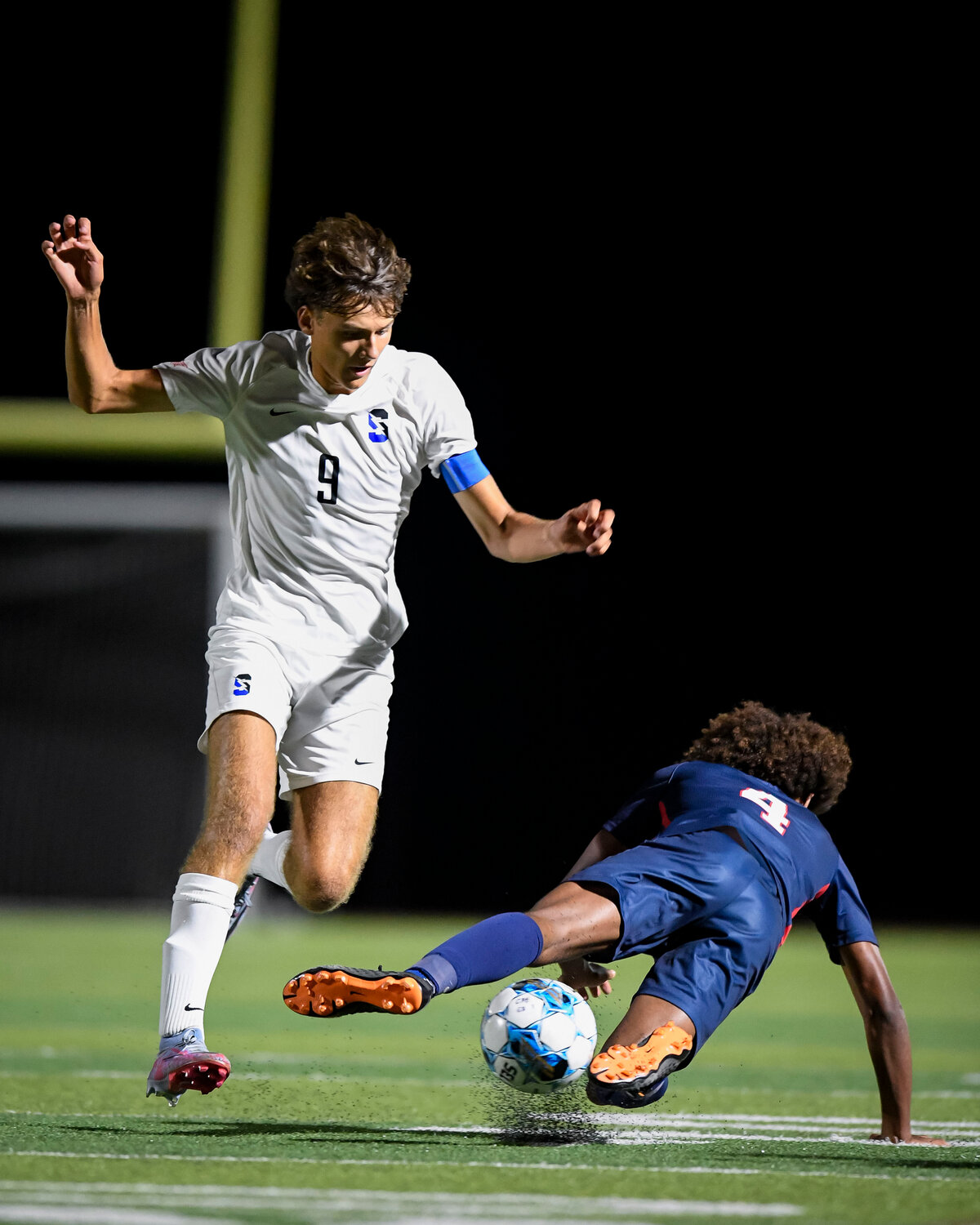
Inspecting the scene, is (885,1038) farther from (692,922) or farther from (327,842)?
(327,842)

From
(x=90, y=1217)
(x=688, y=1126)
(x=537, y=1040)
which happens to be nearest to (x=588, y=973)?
(x=537, y=1040)

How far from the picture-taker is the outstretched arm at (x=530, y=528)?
12.7 ft

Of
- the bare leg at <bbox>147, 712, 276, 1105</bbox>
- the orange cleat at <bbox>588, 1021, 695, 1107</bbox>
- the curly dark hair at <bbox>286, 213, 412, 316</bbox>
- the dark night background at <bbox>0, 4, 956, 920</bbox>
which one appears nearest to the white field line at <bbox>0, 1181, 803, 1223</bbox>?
the orange cleat at <bbox>588, 1021, 695, 1107</bbox>

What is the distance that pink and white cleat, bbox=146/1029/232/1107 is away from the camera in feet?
10.7

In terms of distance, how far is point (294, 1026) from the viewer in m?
6.54

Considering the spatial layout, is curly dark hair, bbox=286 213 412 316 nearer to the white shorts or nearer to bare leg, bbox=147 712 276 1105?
the white shorts

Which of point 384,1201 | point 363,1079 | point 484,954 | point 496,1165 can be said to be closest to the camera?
point 384,1201

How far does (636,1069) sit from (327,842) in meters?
1.23

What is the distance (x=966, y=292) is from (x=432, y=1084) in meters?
8.78

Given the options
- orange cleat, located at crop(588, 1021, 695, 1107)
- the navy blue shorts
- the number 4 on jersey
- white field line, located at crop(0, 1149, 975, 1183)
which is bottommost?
white field line, located at crop(0, 1149, 975, 1183)

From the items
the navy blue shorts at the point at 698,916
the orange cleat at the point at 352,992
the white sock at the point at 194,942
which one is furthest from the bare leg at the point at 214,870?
the navy blue shorts at the point at 698,916

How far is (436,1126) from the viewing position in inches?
151

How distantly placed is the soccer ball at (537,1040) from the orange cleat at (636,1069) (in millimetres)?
336

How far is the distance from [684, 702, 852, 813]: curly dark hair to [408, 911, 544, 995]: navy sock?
3.01ft
